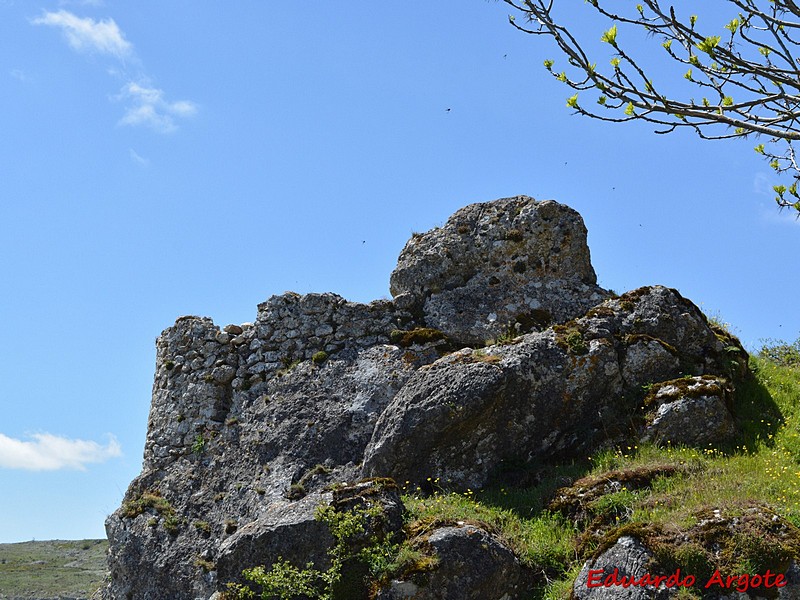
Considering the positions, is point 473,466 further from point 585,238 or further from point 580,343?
point 585,238

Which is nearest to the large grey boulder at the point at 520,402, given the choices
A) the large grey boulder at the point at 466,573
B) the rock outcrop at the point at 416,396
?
the rock outcrop at the point at 416,396

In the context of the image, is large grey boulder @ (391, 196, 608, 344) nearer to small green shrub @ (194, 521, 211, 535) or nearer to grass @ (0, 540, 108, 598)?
small green shrub @ (194, 521, 211, 535)

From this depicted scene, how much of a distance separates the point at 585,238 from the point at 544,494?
609 cm

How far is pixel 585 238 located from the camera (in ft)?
55.6

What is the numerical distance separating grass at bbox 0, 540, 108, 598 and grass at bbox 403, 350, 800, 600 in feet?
73.5

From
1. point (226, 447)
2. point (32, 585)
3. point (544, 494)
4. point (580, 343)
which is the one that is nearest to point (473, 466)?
point (544, 494)

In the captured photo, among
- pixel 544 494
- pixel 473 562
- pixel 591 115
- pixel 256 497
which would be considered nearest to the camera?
pixel 591 115

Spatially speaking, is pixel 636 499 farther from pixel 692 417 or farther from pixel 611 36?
pixel 611 36

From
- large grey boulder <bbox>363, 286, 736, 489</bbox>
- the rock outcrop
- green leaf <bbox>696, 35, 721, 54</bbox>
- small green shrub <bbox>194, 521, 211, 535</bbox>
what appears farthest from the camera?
small green shrub <bbox>194, 521, 211, 535</bbox>

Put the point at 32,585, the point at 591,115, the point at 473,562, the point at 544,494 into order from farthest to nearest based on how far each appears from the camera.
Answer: the point at 32,585, the point at 544,494, the point at 473,562, the point at 591,115

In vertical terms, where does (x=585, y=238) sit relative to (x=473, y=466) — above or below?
above

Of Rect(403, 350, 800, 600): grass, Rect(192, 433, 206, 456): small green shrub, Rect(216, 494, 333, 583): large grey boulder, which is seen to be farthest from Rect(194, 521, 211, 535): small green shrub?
Rect(403, 350, 800, 600): grass

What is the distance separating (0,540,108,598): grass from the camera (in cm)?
3525

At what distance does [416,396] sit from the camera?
45.8ft
